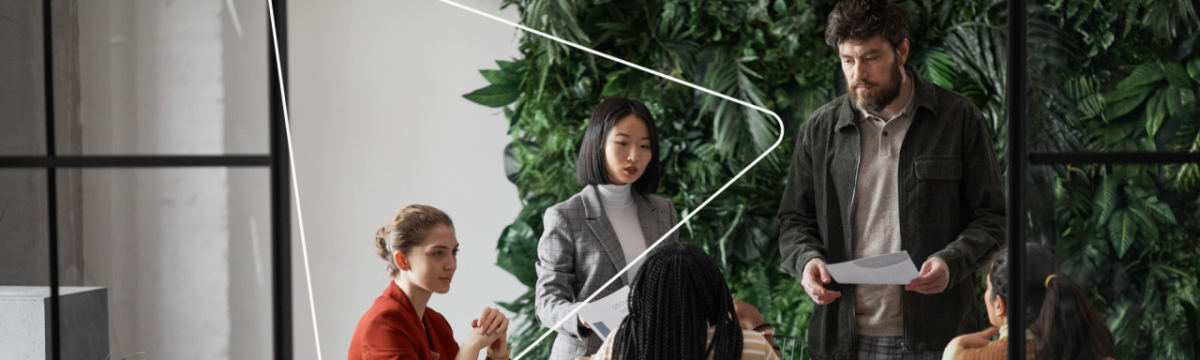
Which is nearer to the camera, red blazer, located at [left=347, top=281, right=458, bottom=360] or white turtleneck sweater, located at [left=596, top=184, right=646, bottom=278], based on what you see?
red blazer, located at [left=347, top=281, right=458, bottom=360]

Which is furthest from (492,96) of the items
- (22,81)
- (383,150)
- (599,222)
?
(22,81)

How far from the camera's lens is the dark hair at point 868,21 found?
5.27 ft

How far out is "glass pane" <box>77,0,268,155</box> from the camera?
1.51m

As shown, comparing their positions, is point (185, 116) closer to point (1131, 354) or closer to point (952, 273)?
point (952, 273)

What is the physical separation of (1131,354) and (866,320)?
0.55m

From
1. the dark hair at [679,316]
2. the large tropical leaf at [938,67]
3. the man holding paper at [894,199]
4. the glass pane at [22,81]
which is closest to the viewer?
the dark hair at [679,316]

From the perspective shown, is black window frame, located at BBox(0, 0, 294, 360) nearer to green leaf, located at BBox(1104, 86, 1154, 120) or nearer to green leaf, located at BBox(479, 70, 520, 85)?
green leaf, located at BBox(479, 70, 520, 85)

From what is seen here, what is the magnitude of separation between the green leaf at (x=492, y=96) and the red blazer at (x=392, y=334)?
44cm

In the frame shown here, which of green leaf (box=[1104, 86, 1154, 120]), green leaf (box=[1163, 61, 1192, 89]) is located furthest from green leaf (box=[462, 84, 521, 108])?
green leaf (box=[1163, 61, 1192, 89])

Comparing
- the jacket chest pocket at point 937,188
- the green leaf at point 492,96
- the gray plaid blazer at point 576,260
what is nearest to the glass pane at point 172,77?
the green leaf at point 492,96

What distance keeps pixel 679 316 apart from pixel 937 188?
687mm

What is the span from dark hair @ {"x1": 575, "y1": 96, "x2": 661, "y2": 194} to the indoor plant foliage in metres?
0.18

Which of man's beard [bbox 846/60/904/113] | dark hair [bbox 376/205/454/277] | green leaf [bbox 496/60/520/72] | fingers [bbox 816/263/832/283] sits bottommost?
fingers [bbox 816/263/832/283]

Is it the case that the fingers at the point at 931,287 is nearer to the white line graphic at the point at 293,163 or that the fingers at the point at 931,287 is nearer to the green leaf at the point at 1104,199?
the green leaf at the point at 1104,199
